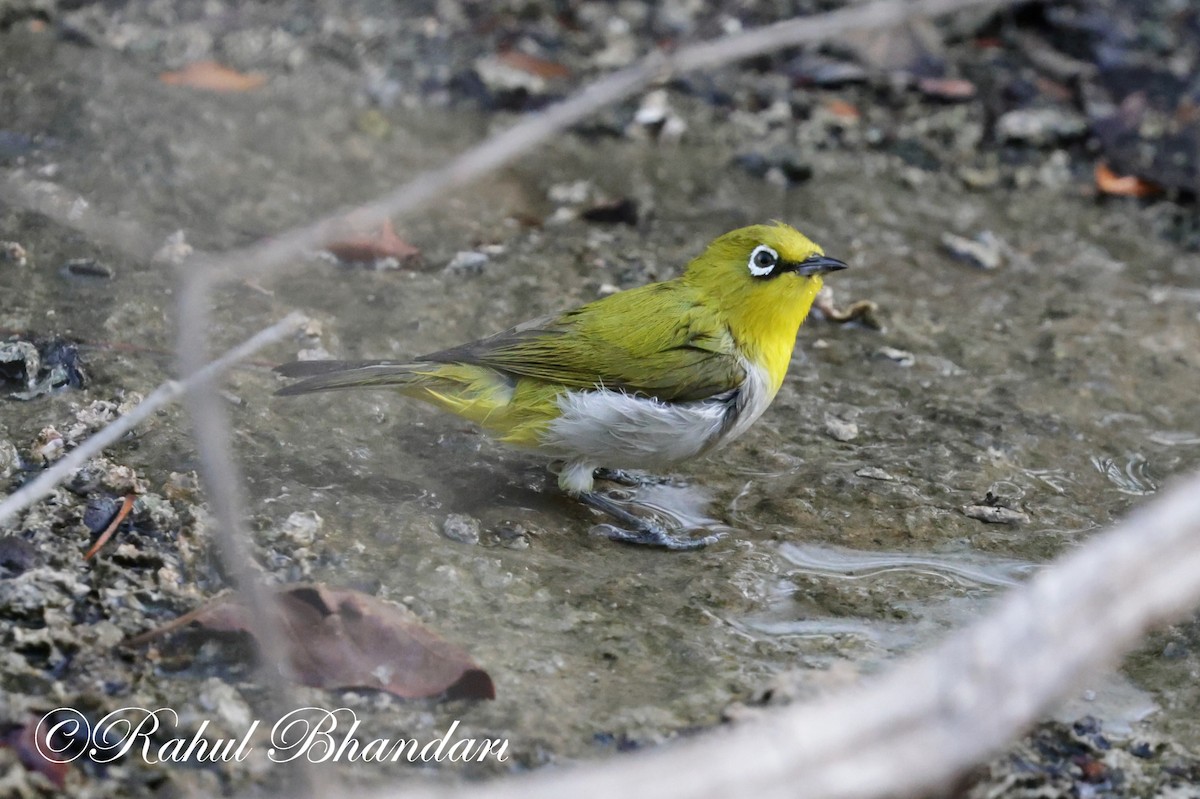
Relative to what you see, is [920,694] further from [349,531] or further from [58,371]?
[58,371]

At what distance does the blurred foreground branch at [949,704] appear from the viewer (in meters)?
1.56

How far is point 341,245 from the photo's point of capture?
573cm

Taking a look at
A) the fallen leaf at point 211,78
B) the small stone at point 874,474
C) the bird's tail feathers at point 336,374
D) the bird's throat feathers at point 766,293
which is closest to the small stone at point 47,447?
the bird's tail feathers at point 336,374

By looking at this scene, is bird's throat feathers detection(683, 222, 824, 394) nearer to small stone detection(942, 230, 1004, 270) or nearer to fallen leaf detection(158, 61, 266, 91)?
small stone detection(942, 230, 1004, 270)

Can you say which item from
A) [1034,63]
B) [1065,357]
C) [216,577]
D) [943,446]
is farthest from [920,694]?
[1034,63]

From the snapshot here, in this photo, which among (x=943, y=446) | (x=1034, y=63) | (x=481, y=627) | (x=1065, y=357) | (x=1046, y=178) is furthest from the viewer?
(x=1034, y=63)

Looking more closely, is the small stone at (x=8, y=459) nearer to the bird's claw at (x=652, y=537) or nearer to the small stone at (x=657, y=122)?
the bird's claw at (x=652, y=537)

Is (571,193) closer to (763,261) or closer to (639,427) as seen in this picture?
(763,261)

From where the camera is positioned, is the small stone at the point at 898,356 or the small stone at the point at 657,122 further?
the small stone at the point at 657,122

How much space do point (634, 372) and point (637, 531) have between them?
0.59 m

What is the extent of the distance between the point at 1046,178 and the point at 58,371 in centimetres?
554


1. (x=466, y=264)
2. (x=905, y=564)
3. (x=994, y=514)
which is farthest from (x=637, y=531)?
(x=466, y=264)

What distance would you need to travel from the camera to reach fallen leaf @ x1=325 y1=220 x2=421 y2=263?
572cm

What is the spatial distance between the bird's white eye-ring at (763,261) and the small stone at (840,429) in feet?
2.42
